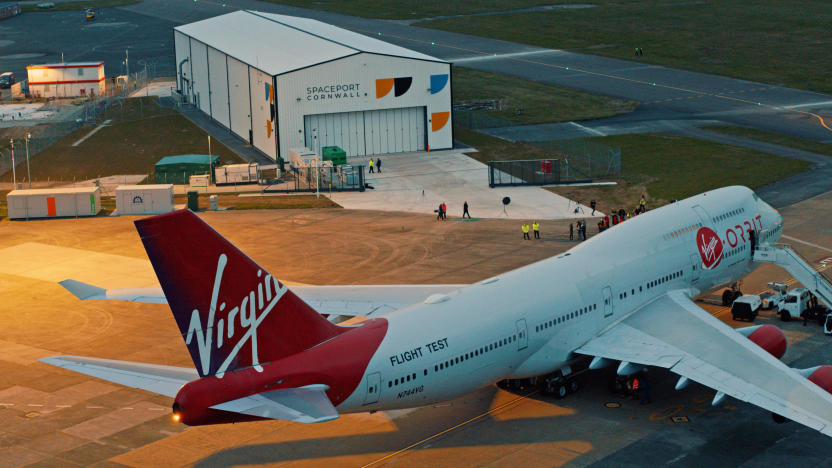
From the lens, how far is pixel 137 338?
59500 millimetres

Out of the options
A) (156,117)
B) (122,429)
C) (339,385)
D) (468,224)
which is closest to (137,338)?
(122,429)

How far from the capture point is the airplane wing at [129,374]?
35250 millimetres

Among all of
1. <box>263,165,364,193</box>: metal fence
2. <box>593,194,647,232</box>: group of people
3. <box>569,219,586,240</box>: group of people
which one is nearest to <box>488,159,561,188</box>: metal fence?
<box>593,194,647,232</box>: group of people

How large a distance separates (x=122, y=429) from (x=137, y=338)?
13303 millimetres

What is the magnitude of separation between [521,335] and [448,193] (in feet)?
168

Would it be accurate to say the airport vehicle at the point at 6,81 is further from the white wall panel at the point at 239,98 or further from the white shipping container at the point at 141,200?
the white shipping container at the point at 141,200

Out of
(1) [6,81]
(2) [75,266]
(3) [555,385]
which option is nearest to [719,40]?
(1) [6,81]

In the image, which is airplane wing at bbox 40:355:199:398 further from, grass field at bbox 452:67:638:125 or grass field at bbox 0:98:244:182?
grass field at bbox 452:67:638:125

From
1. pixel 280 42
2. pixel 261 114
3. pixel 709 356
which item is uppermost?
pixel 280 42

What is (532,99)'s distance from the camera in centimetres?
13900

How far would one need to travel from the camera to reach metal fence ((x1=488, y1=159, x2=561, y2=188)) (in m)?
99.7

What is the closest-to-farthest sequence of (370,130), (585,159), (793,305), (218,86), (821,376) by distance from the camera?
(821,376), (793,305), (585,159), (370,130), (218,86)

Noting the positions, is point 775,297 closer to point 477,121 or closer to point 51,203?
point 51,203

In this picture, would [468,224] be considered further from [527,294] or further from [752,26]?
[752,26]
